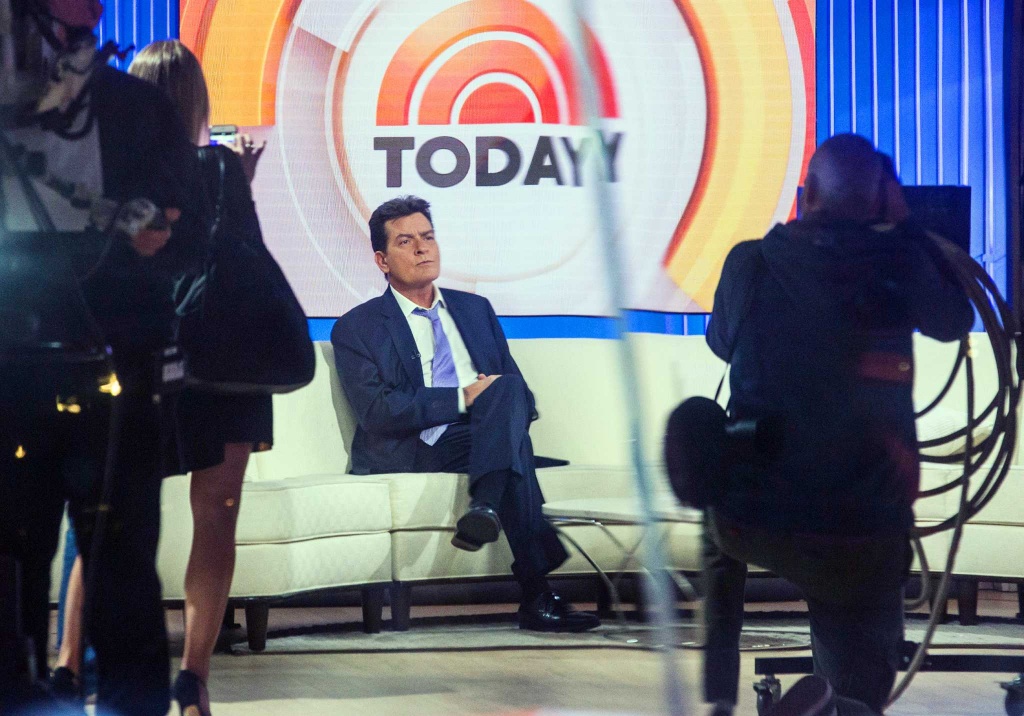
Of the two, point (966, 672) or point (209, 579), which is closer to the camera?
point (209, 579)

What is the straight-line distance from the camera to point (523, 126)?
128 cm

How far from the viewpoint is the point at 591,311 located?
4.84 ft

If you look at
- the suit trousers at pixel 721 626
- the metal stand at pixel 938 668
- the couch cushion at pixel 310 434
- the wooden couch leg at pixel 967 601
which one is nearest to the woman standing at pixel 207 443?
the couch cushion at pixel 310 434

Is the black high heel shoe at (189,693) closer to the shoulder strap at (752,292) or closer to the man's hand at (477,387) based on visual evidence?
the man's hand at (477,387)

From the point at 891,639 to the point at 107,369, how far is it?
706 mm

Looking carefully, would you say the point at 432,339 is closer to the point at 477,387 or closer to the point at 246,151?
the point at 477,387

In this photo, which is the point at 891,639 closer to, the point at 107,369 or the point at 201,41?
the point at 107,369

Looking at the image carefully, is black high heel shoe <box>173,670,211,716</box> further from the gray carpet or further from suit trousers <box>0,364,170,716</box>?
the gray carpet

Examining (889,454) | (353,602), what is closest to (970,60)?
(889,454)

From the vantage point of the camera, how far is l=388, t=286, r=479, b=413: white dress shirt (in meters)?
1.22

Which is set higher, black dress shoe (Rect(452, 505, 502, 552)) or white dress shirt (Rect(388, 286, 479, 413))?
white dress shirt (Rect(388, 286, 479, 413))

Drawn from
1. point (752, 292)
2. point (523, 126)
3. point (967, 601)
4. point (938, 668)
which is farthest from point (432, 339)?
point (967, 601)

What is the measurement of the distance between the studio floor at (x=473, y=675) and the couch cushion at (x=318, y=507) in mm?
113

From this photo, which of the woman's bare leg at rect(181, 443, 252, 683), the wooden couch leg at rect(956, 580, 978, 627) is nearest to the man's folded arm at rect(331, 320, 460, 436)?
the woman's bare leg at rect(181, 443, 252, 683)
